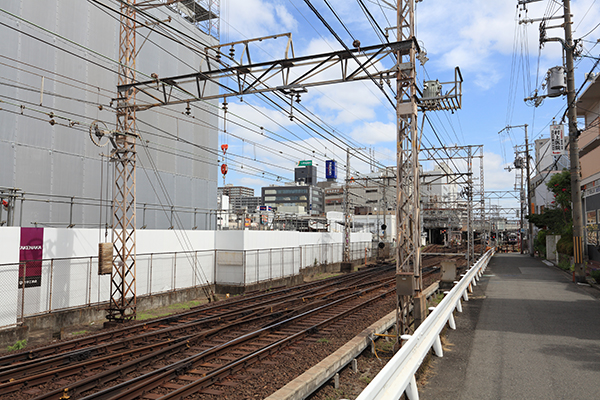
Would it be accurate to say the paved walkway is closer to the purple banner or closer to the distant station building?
the purple banner

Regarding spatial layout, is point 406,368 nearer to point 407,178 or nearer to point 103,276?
point 407,178

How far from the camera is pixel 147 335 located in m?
12.1

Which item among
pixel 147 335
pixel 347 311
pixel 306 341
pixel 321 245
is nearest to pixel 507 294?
pixel 347 311

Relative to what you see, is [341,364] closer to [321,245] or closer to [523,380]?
[523,380]

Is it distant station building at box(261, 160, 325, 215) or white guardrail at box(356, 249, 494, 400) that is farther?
distant station building at box(261, 160, 325, 215)

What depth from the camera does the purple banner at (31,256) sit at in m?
14.8

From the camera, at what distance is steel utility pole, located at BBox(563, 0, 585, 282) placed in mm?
20984

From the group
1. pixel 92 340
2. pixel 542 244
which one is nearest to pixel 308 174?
pixel 542 244

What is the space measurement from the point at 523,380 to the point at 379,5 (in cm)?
974

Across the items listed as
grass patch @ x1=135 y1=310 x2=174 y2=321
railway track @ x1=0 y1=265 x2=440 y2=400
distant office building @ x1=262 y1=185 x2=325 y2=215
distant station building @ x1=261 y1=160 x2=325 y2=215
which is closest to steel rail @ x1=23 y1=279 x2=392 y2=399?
railway track @ x1=0 y1=265 x2=440 y2=400

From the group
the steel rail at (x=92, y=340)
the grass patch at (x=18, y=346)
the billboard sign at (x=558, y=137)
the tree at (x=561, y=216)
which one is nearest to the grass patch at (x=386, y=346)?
the steel rail at (x=92, y=340)

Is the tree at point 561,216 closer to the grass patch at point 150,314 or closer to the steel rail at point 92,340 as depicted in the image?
the steel rail at point 92,340

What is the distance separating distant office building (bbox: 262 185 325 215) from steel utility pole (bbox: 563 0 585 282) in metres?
117

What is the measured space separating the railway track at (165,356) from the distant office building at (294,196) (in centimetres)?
12488
